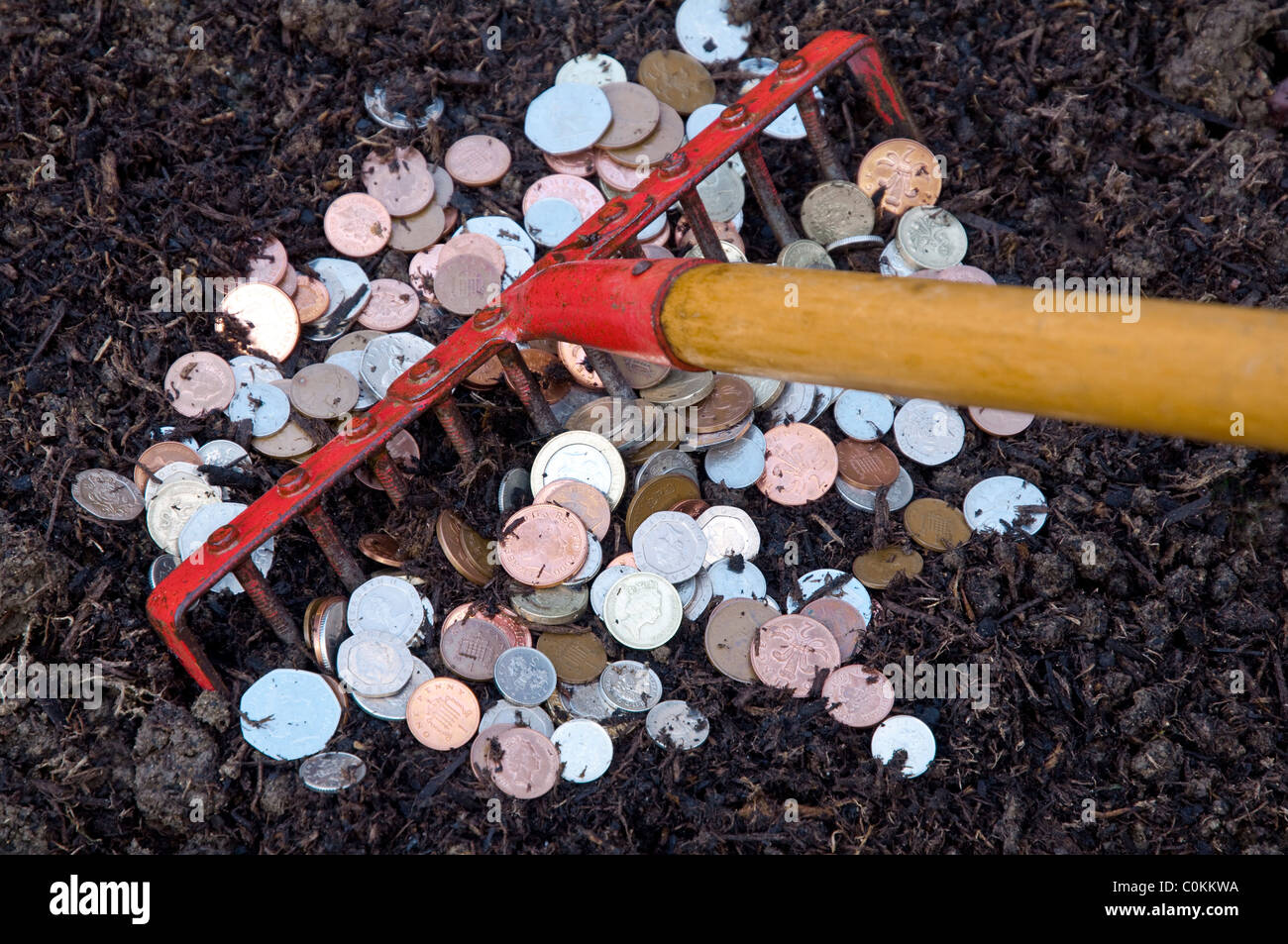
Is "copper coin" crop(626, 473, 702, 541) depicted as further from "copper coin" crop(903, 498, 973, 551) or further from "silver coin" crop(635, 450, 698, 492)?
"copper coin" crop(903, 498, 973, 551)

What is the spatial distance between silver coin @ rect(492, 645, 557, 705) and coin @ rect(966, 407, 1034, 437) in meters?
2.02

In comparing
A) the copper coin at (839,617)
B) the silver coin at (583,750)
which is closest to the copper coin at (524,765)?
the silver coin at (583,750)

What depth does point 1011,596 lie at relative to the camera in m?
3.99

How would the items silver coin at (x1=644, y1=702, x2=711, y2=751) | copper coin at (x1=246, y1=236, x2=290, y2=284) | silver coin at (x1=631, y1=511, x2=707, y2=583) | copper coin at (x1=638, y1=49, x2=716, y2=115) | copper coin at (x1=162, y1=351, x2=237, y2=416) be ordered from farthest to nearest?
copper coin at (x1=638, y1=49, x2=716, y2=115) → copper coin at (x1=246, y1=236, x2=290, y2=284) → copper coin at (x1=162, y1=351, x2=237, y2=416) → silver coin at (x1=631, y1=511, x2=707, y2=583) → silver coin at (x1=644, y1=702, x2=711, y2=751)

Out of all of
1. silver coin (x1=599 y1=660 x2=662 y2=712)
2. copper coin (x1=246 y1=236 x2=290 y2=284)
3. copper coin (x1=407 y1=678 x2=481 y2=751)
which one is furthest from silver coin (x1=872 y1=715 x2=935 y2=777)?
Answer: copper coin (x1=246 y1=236 x2=290 y2=284)

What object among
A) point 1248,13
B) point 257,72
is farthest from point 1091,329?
point 257,72

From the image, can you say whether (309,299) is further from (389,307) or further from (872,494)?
(872,494)

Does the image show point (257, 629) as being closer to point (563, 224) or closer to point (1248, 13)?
point (563, 224)

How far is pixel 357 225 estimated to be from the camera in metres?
4.67

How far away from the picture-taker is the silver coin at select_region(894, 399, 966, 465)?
436 centimetres

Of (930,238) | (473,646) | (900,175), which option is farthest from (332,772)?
(900,175)

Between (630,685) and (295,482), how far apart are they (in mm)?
1396

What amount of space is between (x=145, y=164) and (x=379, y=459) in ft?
6.40

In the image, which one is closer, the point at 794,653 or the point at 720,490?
the point at 794,653
